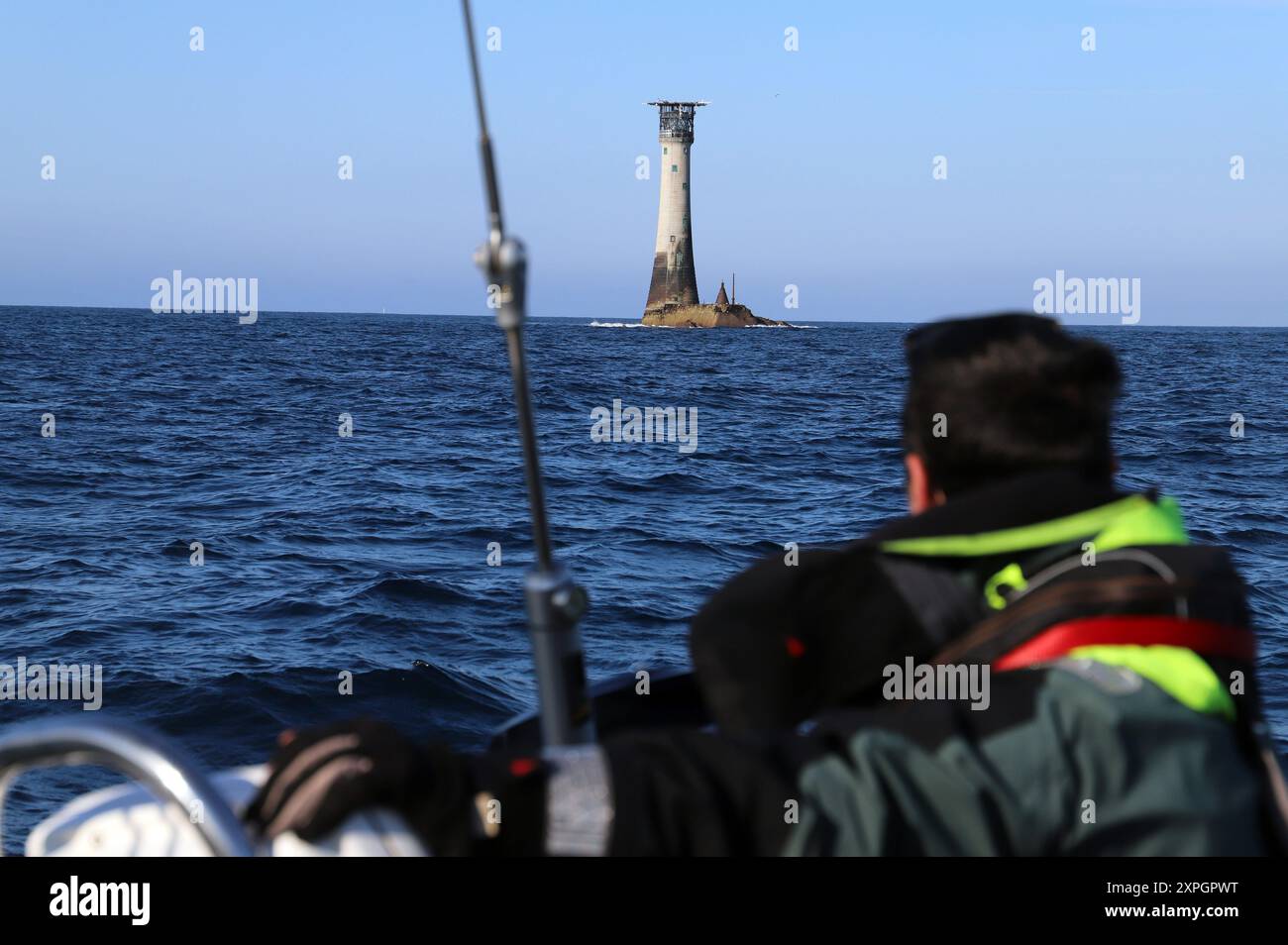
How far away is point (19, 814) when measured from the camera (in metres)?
6.34

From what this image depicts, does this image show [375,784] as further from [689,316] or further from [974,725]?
[689,316]

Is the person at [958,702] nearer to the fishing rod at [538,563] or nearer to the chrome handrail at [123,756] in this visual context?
the chrome handrail at [123,756]

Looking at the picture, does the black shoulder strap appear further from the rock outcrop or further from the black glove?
the rock outcrop

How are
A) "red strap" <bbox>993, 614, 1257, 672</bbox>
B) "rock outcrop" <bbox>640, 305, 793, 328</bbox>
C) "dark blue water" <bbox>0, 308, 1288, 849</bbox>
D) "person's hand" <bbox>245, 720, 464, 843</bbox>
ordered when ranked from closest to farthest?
"person's hand" <bbox>245, 720, 464, 843</bbox>, "red strap" <bbox>993, 614, 1257, 672</bbox>, "dark blue water" <bbox>0, 308, 1288, 849</bbox>, "rock outcrop" <bbox>640, 305, 793, 328</bbox>

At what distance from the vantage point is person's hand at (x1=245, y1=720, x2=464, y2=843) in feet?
4.77

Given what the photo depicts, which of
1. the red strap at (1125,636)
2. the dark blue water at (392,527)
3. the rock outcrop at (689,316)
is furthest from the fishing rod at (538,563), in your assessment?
the rock outcrop at (689,316)

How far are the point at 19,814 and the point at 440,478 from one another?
10.5m

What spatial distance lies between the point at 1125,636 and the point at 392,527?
12.2 metres

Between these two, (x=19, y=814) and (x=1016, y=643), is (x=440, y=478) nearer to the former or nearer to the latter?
A: (x=19, y=814)

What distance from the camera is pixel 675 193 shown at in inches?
3275

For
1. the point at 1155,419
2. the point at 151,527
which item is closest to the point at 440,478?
the point at 151,527

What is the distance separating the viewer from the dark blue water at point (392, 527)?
27.5 feet

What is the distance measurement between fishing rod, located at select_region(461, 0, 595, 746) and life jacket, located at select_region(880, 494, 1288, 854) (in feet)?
2.04

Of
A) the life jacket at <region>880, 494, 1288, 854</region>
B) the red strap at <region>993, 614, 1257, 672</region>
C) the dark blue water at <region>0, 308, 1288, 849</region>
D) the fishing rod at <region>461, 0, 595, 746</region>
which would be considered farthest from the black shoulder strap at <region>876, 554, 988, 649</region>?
the dark blue water at <region>0, 308, 1288, 849</region>
